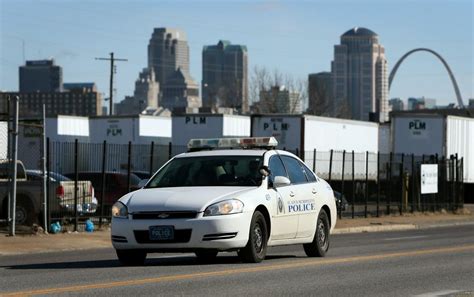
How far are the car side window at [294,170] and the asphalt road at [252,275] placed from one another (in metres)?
1.17

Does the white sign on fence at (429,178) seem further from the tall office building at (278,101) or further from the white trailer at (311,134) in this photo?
the tall office building at (278,101)

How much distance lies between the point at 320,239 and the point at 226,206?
3.08m

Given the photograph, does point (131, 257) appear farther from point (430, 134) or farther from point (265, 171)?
point (430, 134)

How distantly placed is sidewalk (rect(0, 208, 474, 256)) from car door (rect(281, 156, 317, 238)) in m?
5.47

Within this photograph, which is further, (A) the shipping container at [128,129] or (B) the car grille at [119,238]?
(A) the shipping container at [128,129]

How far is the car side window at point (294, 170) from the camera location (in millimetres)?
16984

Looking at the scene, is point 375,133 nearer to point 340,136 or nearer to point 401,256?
point 340,136

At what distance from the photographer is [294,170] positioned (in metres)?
17.2

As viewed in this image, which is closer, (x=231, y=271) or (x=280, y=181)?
(x=231, y=271)

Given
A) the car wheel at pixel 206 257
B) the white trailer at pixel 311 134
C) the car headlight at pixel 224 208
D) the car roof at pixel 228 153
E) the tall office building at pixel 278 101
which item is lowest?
the car wheel at pixel 206 257

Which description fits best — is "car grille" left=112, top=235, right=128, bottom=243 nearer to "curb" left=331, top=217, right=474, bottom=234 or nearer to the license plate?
the license plate

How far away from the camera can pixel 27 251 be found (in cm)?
2008

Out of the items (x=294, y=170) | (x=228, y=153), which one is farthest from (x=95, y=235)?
(x=228, y=153)

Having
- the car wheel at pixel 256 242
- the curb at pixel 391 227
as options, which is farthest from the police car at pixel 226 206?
the curb at pixel 391 227
